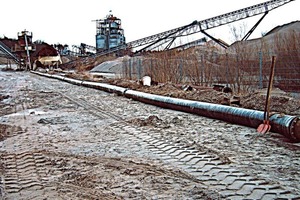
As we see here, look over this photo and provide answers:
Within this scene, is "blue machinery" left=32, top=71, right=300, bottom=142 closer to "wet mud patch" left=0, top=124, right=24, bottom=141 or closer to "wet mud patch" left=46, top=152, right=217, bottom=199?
"wet mud patch" left=46, top=152, right=217, bottom=199

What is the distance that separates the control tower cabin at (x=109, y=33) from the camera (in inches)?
1913

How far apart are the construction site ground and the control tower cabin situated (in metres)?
42.0

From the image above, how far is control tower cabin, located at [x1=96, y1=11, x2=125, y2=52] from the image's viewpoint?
48.6 metres

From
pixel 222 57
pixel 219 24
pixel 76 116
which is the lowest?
pixel 76 116

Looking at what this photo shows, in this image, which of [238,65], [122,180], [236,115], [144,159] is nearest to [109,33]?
[238,65]

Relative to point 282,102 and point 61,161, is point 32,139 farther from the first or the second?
point 282,102

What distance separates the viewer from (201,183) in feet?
11.2

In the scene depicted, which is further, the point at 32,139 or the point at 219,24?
the point at 219,24

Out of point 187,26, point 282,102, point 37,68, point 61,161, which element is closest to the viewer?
point 61,161

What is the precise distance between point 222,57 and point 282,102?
17.8ft

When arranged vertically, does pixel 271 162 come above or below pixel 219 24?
below

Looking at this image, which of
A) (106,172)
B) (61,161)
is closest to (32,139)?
(61,161)

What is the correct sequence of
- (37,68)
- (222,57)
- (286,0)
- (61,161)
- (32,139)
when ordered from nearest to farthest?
(61,161) → (32,139) → (222,57) → (286,0) → (37,68)

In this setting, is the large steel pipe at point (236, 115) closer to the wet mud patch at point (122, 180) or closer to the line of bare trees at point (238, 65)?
the wet mud patch at point (122, 180)
